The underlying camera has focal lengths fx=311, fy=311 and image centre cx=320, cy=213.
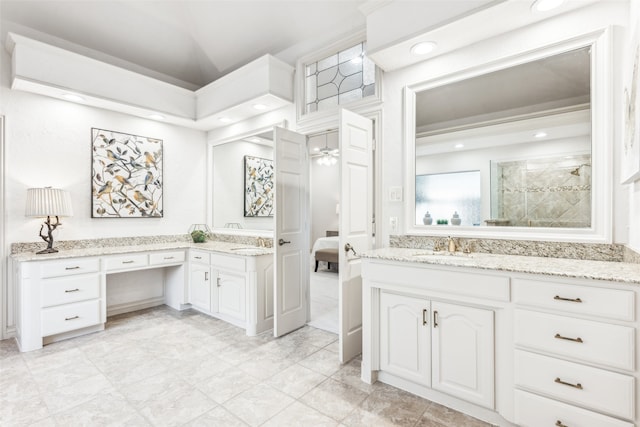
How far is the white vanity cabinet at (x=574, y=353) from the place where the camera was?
4.55 ft

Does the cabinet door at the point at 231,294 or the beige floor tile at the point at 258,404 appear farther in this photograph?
the cabinet door at the point at 231,294

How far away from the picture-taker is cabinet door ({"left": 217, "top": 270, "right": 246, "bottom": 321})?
3275mm

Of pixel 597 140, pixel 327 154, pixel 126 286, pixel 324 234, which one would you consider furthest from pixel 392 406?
pixel 324 234

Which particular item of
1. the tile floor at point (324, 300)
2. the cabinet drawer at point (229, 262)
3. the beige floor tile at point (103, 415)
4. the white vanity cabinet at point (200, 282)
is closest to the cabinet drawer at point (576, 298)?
the tile floor at point (324, 300)

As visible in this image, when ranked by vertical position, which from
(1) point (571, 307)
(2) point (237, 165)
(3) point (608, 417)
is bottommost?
(3) point (608, 417)

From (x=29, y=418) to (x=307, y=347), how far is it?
1.91 metres

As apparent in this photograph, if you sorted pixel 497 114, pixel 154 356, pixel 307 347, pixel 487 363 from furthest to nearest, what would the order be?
pixel 307 347, pixel 154 356, pixel 497 114, pixel 487 363

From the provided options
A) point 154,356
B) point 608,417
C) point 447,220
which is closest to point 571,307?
point 608,417

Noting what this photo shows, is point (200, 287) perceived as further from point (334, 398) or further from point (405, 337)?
point (405, 337)

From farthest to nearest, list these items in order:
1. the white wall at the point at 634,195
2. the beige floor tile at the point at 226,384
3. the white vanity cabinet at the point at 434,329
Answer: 1. the beige floor tile at the point at 226,384
2. the white vanity cabinet at the point at 434,329
3. the white wall at the point at 634,195

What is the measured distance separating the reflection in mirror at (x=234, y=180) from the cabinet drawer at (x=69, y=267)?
5.21 feet

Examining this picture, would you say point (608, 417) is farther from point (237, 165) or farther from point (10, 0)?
point (10, 0)

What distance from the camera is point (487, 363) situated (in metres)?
1.76

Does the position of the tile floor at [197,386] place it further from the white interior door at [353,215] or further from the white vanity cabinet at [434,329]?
the white interior door at [353,215]
